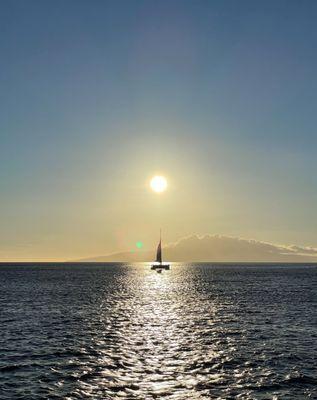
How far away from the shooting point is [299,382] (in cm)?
3278

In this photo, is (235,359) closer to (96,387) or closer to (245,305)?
(96,387)

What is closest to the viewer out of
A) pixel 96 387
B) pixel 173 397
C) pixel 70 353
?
pixel 173 397

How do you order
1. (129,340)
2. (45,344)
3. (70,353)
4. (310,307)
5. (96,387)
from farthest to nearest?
(310,307), (129,340), (45,344), (70,353), (96,387)

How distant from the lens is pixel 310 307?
80.8 m

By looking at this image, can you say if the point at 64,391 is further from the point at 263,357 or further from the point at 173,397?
the point at 263,357

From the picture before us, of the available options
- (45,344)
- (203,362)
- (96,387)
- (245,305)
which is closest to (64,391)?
(96,387)

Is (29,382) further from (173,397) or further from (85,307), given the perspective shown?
(85,307)

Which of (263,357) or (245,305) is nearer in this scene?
(263,357)

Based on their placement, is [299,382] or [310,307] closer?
[299,382]

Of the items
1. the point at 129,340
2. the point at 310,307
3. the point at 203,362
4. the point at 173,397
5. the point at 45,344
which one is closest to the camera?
the point at 173,397

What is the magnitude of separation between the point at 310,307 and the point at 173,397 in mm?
59522

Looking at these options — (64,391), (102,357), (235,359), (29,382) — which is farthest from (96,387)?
(235,359)

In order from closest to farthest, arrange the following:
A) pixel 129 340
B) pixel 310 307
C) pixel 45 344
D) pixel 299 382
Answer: pixel 299 382, pixel 45 344, pixel 129 340, pixel 310 307

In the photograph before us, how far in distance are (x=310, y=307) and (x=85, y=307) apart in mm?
42240
